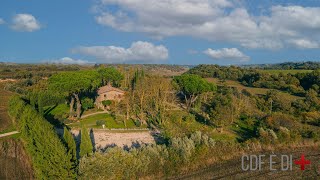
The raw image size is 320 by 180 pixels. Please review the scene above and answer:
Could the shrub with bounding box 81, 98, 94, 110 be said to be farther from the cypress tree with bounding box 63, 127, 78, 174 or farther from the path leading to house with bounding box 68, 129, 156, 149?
the cypress tree with bounding box 63, 127, 78, 174

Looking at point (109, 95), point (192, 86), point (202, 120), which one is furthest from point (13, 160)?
point (192, 86)

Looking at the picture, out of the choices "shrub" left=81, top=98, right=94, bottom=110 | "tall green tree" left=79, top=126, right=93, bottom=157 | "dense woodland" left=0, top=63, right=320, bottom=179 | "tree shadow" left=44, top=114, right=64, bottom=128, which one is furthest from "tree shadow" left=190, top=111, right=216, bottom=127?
Answer: "tall green tree" left=79, top=126, right=93, bottom=157

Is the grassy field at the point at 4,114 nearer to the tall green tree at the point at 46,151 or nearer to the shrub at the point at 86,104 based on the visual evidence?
the shrub at the point at 86,104

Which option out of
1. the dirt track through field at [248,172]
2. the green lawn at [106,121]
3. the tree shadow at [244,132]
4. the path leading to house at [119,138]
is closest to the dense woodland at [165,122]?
the tree shadow at [244,132]

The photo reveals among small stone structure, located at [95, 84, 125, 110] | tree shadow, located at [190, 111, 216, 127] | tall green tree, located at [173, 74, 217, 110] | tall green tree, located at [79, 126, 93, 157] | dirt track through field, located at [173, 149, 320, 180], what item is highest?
tall green tree, located at [173, 74, 217, 110]

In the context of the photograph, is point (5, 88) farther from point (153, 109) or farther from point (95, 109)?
point (153, 109)

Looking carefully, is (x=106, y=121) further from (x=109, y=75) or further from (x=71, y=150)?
(x=109, y=75)

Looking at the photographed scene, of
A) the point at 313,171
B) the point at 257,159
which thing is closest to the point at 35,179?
the point at 257,159

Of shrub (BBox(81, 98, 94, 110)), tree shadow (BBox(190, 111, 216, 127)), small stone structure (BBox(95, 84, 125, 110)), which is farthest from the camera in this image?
small stone structure (BBox(95, 84, 125, 110))
